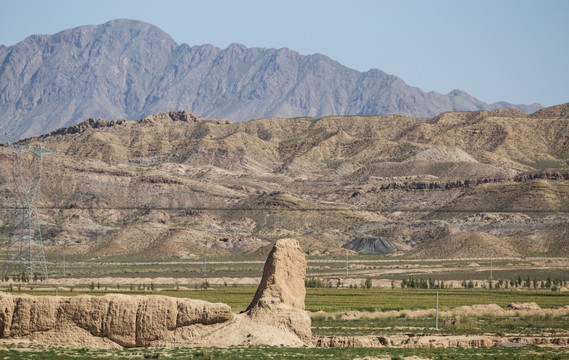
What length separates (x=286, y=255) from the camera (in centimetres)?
4603

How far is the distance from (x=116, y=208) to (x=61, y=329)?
149458 mm

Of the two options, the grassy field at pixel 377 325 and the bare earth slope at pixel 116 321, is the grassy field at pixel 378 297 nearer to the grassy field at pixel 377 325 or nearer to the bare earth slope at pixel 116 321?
the grassy field at pixel 377 325

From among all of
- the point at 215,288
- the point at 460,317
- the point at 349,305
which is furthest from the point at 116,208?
the point at 460,317

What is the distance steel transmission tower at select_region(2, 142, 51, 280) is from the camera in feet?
295

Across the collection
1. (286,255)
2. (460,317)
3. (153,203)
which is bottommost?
(460,317)

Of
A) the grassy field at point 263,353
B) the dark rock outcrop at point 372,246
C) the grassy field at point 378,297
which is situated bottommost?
the grassy field at point 263,353

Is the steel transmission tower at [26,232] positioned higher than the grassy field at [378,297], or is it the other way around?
the steel transmission tower at [26,232]

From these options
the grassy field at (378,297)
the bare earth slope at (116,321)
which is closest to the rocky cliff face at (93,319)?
the bare earth slope at (116,321)

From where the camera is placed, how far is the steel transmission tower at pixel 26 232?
89.9 metres

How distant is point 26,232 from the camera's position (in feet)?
517

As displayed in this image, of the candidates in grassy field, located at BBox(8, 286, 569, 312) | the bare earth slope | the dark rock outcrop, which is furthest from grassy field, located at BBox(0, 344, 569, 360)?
the dark rock outcrop

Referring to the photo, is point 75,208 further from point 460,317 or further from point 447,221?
point 460,317

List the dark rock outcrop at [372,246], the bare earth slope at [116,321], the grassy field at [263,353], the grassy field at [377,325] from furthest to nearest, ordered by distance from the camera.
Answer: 1. the dark rock outcrop at [372,246]
2. the bare earth slope at [116,321]
3. the grassy field at [377,325]
4. the grassy field at [263,353]

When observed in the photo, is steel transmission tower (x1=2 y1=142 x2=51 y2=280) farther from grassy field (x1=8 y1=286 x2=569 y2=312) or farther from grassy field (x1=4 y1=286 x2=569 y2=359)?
grassy field (x1=4 y1=286 x2=569 y2=359)
